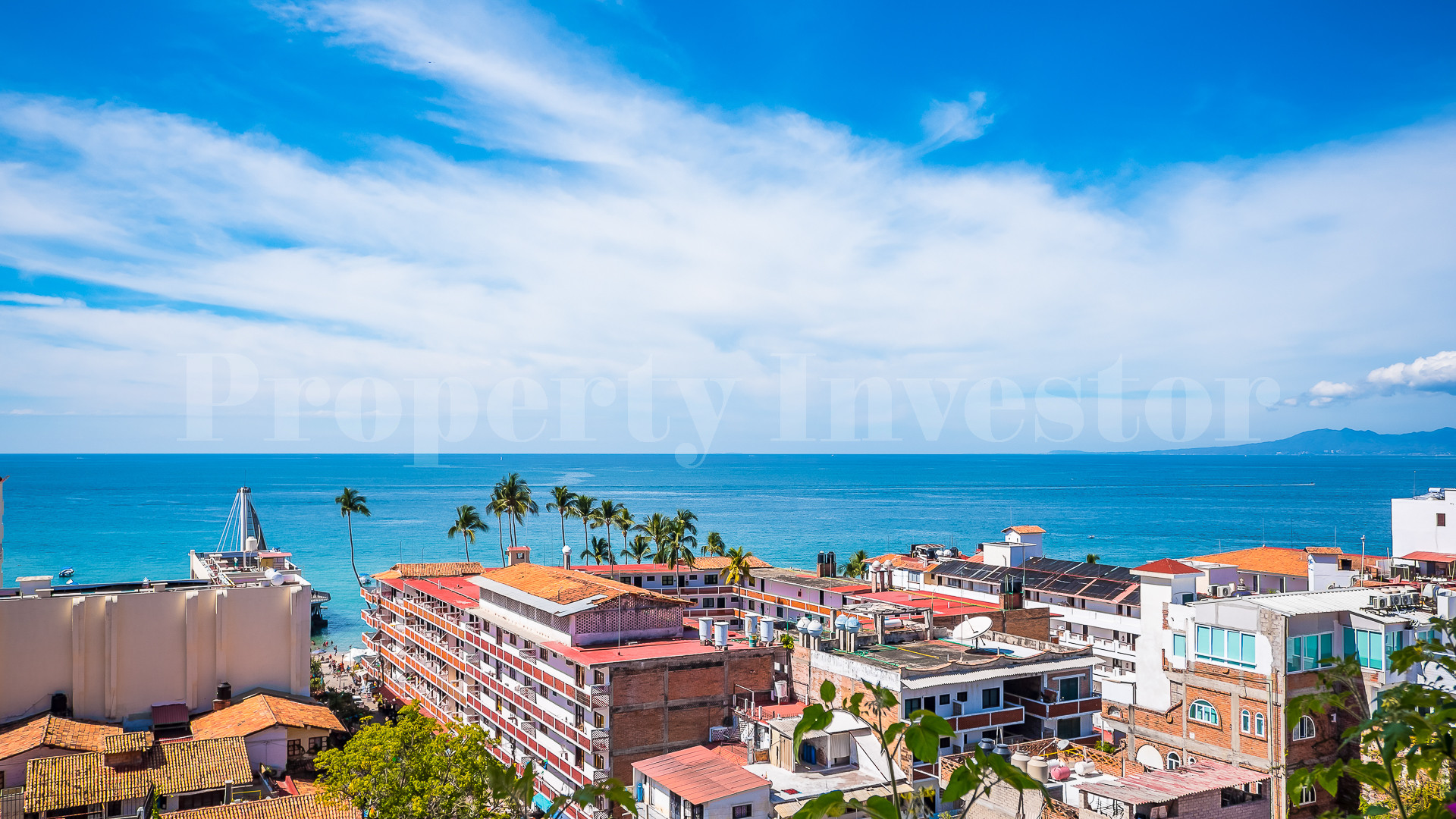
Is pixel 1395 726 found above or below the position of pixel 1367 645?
above

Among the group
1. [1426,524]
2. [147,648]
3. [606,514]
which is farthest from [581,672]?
[1426,524]

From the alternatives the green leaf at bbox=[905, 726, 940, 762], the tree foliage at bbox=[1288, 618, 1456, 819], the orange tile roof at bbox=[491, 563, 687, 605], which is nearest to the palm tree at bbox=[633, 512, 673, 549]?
the orange tile roof at bbox=[491, 563, 687, 605]

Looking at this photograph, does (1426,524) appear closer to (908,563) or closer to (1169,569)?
(1169,569)

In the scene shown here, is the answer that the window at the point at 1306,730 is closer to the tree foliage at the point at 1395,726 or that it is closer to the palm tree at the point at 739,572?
the tree foliage at the point at 1395,726

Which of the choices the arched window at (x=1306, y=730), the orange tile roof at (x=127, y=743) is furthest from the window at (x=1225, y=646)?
the orange tile roof at (x=127, y=743)

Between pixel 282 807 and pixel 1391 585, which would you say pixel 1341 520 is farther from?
pixel 282 807

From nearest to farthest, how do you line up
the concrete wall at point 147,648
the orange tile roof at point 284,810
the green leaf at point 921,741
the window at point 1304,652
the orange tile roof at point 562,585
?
1. the green leaf at point 921,741
2. the orange tile roof at point 284,810
3. the window at point 1304,652
4. the concrete wall at point 147,648
5. the orange tile roof at point 562,585
